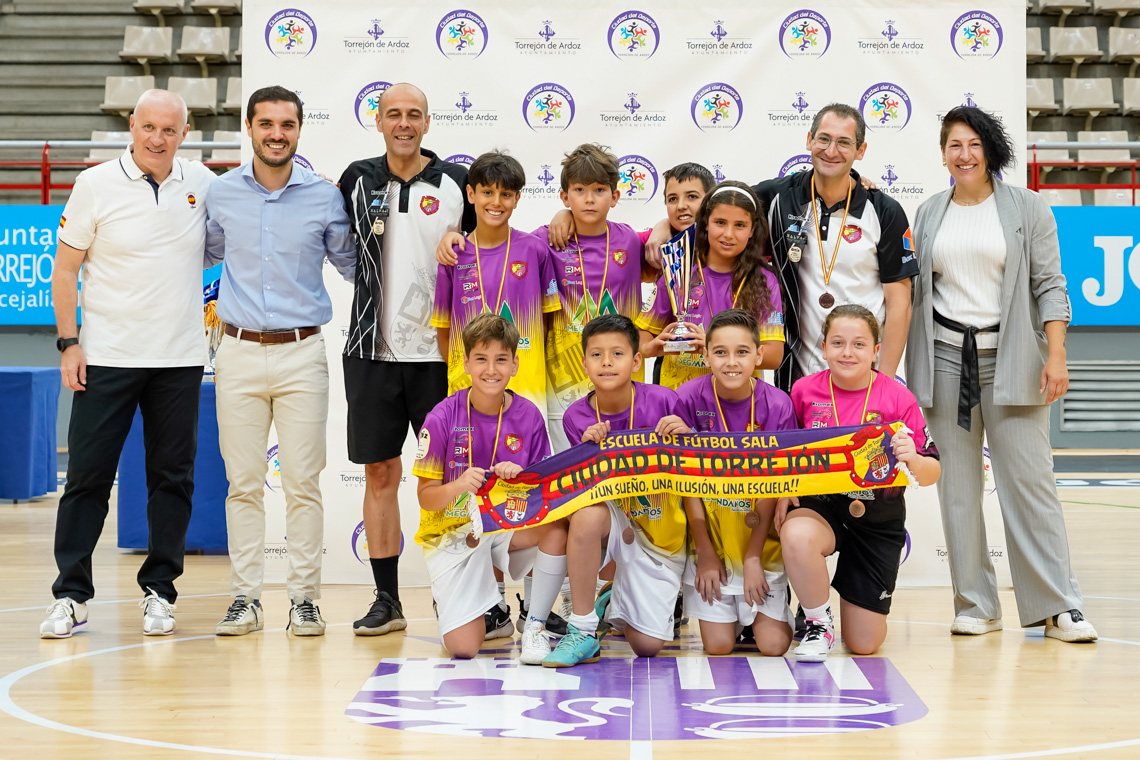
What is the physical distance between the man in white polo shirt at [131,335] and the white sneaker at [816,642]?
7.87ft

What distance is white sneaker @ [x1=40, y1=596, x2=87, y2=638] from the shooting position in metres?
4.20

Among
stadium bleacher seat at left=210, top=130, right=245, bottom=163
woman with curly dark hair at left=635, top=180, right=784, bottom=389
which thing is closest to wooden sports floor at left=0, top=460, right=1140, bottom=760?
woman with curly dark hair at left=635, top=180, right=784, bottom=389

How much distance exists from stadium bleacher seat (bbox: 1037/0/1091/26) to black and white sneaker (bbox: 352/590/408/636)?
12518mm

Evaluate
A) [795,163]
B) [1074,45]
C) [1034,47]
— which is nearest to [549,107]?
[795,163]

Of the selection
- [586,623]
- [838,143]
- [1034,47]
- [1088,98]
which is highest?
[1034,47]

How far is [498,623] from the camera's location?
4309 millimetres

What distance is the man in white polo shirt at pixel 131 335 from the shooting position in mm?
4242

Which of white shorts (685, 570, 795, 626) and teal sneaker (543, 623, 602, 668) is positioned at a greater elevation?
white shorts (685, 570, 795, 626)

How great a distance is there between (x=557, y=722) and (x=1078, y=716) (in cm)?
148

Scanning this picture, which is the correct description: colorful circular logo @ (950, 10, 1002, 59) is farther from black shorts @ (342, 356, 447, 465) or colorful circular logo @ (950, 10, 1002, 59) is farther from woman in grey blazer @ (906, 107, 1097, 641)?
black shorts @ (342, 356, 447, 465)

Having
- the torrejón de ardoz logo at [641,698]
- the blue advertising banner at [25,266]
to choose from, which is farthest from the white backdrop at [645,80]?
the blue advertising banner at [25,266]

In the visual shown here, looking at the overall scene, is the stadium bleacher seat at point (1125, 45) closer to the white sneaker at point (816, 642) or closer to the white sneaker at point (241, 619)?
the white sneaker at point (816, 642)

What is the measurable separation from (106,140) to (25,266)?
2.75m

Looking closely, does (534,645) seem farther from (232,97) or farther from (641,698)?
(232,97)
